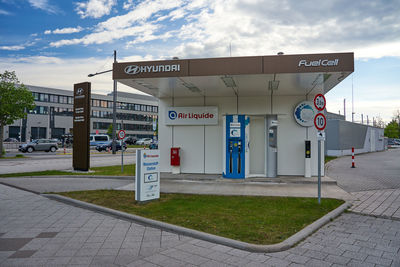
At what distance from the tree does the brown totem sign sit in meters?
13.6

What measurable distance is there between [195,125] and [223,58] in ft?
15.6

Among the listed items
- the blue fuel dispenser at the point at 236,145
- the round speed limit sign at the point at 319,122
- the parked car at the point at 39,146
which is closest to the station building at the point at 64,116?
the parked car at the point at 39,146

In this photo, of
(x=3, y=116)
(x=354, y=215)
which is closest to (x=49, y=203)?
(x=354, y=215)

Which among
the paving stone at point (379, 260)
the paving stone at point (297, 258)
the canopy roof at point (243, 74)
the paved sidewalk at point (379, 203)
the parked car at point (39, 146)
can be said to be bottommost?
the paving stone at point (297, 258)

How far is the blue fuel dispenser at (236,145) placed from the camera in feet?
41.4

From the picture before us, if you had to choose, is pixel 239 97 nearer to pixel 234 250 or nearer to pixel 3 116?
pixel 234 250

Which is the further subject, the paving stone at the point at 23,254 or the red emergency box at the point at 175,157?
the red emergency box at the point at 175,157

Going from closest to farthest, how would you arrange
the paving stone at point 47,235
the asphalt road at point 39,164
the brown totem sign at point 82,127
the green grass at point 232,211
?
1. the paving stone at point 47,235
2. the green grass at point 232,211
3. the brown totem sign at point 82,127
4. the asphalt road at point 39,164

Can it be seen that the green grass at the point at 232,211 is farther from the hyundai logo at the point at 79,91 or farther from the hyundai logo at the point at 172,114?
the hyundai logo at the point at 79,91

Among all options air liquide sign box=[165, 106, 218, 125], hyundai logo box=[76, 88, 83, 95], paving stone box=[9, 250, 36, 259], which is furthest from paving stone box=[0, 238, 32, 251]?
hyundai logo box=[76, 88, 83, 95]

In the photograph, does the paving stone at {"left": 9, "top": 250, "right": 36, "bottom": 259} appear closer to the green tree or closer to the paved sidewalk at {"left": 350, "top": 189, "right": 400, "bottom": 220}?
the paved sidewalk at {"left": 350, "top": 189, "right": 400, "bottom": 220}

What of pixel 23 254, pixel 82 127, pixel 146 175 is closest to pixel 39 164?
pixel 82 127

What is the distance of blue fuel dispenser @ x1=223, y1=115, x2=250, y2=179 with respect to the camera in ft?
41.4

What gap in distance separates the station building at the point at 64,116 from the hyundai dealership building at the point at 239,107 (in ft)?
188
